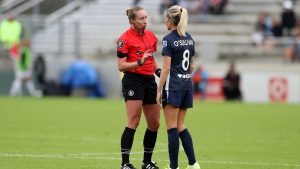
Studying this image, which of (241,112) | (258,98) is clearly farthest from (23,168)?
(258,98)

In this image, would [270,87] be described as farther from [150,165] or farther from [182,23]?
[182,23]

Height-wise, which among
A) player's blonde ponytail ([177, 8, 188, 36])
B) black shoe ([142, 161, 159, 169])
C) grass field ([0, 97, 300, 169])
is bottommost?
grass field ([0, 97, 300, 169])

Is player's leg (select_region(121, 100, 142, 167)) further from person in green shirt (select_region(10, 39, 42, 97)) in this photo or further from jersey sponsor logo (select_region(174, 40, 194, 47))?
person in green shirt (select_region(10, 39, 42, 97))

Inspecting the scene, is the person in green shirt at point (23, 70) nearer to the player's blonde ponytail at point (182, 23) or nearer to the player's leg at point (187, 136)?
the player's leg at point (187, 136)

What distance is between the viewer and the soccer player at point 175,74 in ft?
39.8

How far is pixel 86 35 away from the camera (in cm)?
3819

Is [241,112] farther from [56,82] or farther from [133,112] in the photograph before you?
[133,112]

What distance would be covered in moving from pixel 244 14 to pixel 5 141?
23382mm

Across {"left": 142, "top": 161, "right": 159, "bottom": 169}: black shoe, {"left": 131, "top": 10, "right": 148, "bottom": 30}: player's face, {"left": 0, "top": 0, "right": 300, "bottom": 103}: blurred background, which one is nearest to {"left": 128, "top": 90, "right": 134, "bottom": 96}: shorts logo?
{"left": 131, "top": 10, "right": 148, "bottom": 30}: player's face

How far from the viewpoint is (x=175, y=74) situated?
12.3m

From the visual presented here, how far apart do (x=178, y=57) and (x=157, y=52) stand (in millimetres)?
23650

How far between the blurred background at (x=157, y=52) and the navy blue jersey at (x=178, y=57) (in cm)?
2036

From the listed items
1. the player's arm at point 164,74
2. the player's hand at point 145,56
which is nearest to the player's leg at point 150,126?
the player's hand at point 145,56

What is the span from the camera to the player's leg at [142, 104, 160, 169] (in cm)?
1306
